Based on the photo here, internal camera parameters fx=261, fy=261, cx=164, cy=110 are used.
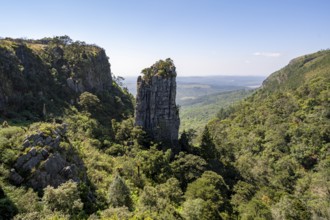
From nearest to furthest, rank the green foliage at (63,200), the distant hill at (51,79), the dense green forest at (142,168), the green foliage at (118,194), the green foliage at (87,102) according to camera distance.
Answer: the green foliage at (63,200) → the dense green forest at (142,168) → the green foliage at (118,194) → the distant hill at (51,79) → the green foliage at (87,102)

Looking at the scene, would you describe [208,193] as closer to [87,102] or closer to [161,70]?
[161,70]

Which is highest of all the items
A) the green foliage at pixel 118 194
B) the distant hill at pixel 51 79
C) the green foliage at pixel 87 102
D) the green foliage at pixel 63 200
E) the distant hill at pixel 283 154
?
the distant hill at pixel 51 79

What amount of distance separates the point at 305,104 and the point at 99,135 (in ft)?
339

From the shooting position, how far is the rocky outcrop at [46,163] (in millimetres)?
31875

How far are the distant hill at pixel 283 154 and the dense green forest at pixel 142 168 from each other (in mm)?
361

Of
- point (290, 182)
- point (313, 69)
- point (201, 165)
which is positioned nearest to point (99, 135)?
point (201, 165)

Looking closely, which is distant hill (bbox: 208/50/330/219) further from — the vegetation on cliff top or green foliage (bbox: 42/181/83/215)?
the vegetation on cliff top

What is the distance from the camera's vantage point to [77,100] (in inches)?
3228

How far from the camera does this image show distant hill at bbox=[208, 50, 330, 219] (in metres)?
51.0

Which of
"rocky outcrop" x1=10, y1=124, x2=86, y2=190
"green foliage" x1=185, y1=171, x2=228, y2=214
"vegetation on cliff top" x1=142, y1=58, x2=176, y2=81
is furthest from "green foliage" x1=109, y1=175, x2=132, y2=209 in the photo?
"vegetation on cliff top" x1=142, y1=58, x2=176, y2=81

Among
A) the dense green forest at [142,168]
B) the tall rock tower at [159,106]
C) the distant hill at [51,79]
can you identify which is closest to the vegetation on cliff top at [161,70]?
the tall rock tower at [159,106]

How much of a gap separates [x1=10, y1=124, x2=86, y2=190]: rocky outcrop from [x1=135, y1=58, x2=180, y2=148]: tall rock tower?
3408cm

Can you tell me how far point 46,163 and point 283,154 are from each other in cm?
9463

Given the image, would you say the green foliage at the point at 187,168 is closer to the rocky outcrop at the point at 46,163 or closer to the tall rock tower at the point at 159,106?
the tall rock tower at the point at 159,106
